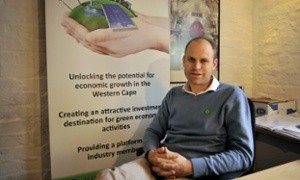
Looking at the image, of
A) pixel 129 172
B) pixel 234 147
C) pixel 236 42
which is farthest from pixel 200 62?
pixel 236 42

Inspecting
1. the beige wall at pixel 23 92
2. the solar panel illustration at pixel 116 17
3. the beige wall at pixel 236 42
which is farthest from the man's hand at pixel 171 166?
the beige wall at pixel 236 42

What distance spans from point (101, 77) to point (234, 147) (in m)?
0.96

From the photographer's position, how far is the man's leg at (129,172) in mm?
1183

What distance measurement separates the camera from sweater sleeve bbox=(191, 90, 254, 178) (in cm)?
130

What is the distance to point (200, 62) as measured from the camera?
61.7 inches

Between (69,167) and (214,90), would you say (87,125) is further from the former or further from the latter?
(214,90)

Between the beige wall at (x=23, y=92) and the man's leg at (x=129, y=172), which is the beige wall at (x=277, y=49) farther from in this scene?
the beige wall at (x=23, y=92)

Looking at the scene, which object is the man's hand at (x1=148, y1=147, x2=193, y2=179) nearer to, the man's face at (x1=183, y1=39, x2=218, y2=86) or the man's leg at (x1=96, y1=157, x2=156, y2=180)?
the man's leg at (x1=96, y1=157, x2=156, y2=180)

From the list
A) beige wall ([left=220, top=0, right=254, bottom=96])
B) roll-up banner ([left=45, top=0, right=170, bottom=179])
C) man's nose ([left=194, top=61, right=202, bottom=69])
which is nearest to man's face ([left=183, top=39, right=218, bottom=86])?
man's nose ([left=194, top=61, right=202, bottom=69])

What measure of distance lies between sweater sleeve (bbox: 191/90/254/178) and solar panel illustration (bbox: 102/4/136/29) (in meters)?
0.89

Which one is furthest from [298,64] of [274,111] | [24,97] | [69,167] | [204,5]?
[24,97]

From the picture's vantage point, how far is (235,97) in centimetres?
147

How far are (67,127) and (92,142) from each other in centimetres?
20

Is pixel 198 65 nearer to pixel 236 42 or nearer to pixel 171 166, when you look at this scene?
pixel 171 166
